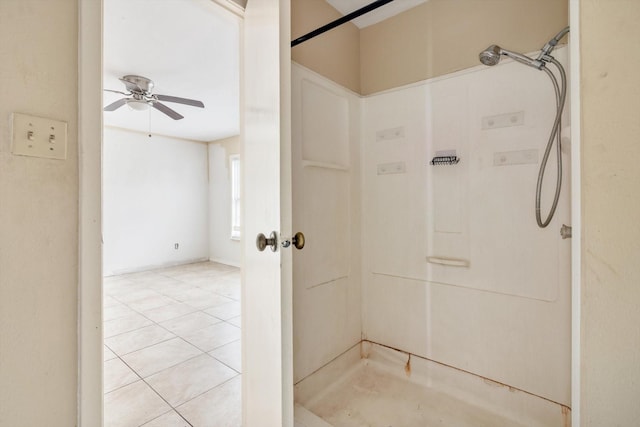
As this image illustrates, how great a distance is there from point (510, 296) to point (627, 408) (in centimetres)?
107

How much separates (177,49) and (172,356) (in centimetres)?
251

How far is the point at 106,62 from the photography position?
252 cm

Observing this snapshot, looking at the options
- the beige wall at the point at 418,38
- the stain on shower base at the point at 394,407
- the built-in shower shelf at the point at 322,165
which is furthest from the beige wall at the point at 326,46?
the stain on shower base at the point at 394,407

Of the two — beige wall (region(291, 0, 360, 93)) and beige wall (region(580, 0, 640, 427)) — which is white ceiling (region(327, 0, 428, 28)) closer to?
beige wall (region(291, 0, 360, 93))

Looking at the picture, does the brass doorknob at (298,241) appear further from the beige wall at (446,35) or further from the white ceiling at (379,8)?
the white ceiling at (379,8)

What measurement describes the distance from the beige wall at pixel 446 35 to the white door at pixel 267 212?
3.43 ft

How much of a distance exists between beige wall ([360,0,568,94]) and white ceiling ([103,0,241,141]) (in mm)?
991

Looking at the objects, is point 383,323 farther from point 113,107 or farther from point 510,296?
point 113,107
